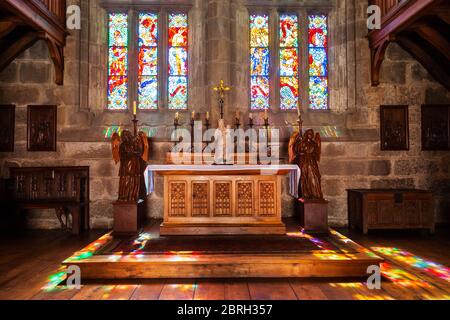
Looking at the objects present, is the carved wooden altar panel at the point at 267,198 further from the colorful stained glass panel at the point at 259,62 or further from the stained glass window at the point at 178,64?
the colorful stained glass panel at the point at 259,62

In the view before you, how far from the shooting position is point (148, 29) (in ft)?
25.4

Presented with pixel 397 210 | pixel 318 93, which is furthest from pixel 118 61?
pixel 397 210

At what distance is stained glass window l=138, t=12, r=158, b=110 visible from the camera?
7.69 meters

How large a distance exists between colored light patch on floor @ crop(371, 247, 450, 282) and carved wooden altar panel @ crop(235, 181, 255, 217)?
6.01 feet

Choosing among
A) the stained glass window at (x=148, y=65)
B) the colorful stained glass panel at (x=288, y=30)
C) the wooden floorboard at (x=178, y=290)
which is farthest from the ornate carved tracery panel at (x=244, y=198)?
the colorful stained glass panel at (x=288, y=30)

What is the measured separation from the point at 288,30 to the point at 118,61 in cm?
355

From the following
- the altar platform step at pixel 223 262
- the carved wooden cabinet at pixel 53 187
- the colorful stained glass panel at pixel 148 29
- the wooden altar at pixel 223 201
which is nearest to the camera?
the altar platform step at pixel 223 262

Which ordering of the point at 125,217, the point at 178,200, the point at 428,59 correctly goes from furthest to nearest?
the point at 428,59
the point at 125,217
the point at 178,200

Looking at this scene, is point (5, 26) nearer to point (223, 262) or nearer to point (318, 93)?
point (223, 262)

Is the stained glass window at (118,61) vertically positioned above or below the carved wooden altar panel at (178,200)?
above

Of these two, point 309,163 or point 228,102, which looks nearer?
point 309,163

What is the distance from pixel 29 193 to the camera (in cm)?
688

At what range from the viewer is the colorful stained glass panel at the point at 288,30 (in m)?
7.82
